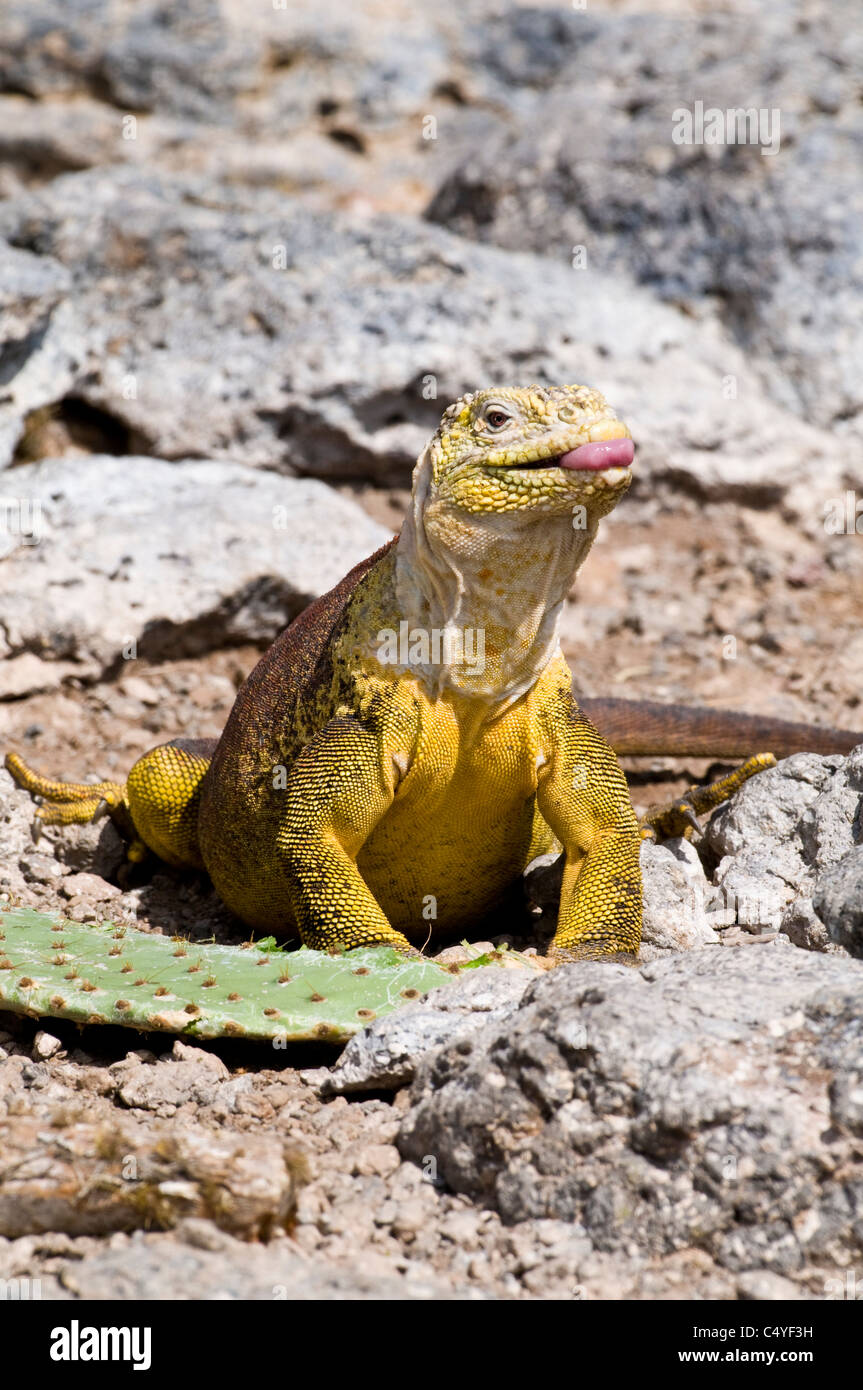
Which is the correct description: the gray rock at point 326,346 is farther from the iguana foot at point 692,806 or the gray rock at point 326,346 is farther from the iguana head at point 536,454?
the iguana head at point 536,454

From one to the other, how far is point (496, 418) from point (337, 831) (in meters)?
1.57

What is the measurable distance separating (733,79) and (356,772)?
9244mm

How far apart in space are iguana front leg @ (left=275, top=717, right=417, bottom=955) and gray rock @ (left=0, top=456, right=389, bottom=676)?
3.50 metres

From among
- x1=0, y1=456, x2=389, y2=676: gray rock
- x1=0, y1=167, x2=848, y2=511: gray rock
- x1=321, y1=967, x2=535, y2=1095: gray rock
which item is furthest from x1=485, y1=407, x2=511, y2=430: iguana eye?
x1=0, y1=167, x2=848, y2=511: gray rock

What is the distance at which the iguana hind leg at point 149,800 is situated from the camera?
6.46 metres

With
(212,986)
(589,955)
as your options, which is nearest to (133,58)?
(212,986)

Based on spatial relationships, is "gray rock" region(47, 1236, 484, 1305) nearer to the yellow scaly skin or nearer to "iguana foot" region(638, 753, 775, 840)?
the yellow scaly skin

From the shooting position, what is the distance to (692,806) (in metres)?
6.21

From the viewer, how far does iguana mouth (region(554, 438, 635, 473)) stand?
14.8 feet

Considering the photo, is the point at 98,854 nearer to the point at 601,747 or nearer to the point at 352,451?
the point at 601,747

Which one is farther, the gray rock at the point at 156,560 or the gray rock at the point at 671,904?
the gray rock at the point at 156,560

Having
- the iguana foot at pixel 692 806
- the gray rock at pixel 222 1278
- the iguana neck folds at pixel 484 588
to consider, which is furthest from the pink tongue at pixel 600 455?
the gray rock at pixel 222 1278

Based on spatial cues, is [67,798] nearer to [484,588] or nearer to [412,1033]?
[484,588]

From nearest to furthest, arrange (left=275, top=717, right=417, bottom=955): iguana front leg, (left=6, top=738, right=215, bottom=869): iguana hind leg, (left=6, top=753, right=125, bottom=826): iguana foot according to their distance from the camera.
A: (left=275, top=717, right=417, bottom=955): iguana front leg, (left=6, top=738, right=215, bottom=869): iguana hind leg, (left=6, top=753, right=125, bottom=826): iguana foot
